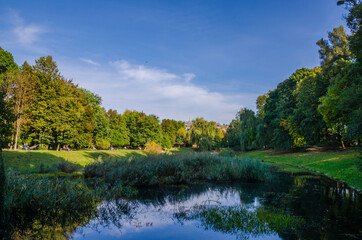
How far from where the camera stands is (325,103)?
1599 centimetres

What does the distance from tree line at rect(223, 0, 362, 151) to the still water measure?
4.34 m

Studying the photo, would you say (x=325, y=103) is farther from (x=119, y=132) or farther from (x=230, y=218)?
(x=119, y=132)

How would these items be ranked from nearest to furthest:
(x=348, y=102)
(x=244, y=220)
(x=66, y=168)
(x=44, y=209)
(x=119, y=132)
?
(x=244, y=220)
(x=44, y=209)
(x=348, y=102)
(x=66, y=168)
(x=119, y=132)

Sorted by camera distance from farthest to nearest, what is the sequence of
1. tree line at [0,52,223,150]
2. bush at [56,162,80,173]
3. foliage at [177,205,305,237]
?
tree line at [0,52,223,150]
bush at [56,162,80,173]
foliage at [177,205,305,237]

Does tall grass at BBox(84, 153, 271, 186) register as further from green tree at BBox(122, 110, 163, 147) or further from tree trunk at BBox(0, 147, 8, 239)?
green tree at BBox(122, 110, 163, 147)

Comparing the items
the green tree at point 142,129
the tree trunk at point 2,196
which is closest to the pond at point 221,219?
the tree trunk at point 2,196

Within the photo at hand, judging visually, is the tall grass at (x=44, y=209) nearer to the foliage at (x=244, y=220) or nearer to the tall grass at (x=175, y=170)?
the foliage at (x=244, y=220)

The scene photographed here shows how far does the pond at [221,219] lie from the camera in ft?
17.8

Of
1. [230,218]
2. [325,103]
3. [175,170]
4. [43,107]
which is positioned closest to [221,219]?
[230,218]

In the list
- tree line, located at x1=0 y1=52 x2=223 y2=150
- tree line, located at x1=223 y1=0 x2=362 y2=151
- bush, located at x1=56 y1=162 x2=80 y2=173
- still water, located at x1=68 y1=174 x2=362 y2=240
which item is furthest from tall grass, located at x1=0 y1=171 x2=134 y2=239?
tree line, located at x1=0 y1=52 x2=223 y2=150

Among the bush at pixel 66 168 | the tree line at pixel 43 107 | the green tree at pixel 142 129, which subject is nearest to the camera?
the bush at pixel 66 168

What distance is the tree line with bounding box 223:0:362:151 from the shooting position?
11.5m

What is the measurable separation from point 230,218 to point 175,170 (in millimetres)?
7571

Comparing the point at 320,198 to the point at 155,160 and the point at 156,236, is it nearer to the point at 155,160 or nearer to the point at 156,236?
the point at 156,236
